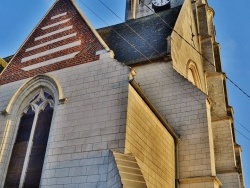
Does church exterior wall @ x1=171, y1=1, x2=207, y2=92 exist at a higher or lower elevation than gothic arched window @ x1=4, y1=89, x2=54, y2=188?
higher

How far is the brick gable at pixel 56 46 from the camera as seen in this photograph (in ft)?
32.6

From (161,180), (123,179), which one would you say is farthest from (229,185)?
(123,179)

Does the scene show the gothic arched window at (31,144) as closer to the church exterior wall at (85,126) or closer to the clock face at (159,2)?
the church exterior wall at (85,126)

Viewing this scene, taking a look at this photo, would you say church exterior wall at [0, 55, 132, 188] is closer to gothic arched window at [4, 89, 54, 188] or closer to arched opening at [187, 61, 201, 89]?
gothic arched window at [4, 89, 54, 188]

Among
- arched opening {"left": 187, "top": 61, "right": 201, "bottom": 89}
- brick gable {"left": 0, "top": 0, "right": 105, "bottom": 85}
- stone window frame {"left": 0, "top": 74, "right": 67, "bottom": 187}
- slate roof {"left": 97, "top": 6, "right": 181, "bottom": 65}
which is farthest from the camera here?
arched opening {"left": 187, "top": 61, "right": 201, "bottom": 89}

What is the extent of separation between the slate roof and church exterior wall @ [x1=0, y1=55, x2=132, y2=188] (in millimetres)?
4897

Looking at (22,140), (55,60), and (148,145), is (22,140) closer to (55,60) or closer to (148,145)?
(55,60)

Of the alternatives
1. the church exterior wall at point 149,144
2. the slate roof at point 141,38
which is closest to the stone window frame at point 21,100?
the church exterior wall at point 149,144

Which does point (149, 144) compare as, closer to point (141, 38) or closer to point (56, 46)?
point (56, 46)

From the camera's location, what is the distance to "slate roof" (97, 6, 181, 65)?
46.8ft

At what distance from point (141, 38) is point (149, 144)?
27.8 ft

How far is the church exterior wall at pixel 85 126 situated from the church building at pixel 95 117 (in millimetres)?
27

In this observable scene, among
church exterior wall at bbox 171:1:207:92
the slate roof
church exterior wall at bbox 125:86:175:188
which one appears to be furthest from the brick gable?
church exterior wall at bbox 171:1:207:92

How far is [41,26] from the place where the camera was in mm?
11688
